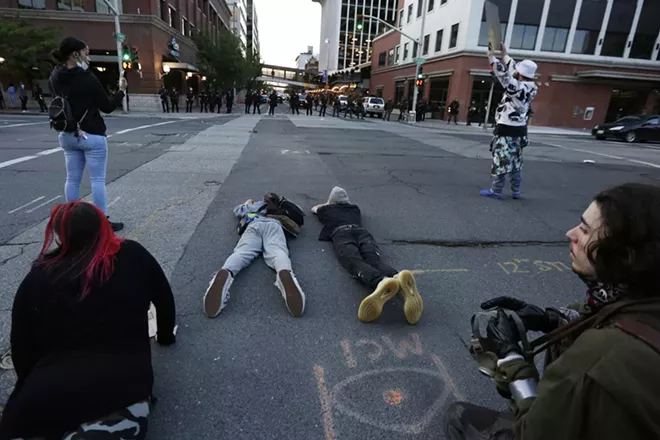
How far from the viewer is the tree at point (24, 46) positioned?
79.3 feet

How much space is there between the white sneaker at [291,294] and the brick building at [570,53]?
3105 centimetres

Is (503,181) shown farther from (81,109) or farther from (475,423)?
(81,109)

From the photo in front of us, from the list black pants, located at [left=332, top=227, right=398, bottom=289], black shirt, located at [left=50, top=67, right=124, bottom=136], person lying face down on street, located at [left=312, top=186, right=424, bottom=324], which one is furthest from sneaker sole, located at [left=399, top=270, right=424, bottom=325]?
black shirt, located at [left=50, top=67, right=124, bottom=136]

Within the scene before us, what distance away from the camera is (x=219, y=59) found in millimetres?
38469

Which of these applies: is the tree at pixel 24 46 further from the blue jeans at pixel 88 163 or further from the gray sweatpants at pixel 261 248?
the gray sweatpants at pixel 261 248

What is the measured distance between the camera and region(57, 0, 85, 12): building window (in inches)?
1188

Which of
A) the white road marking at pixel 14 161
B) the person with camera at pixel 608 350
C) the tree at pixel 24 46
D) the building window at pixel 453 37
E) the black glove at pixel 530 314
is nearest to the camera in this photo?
the person with camera at pixel 608 350

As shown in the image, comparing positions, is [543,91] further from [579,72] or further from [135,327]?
[135,327]

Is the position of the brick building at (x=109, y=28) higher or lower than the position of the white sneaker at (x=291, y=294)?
higher

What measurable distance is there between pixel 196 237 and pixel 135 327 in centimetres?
275

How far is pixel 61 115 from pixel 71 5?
1354 inches

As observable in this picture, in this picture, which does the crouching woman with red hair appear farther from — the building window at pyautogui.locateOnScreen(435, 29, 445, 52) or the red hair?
the building window at pyautogui.locateOnScreen(435, 29, 445, 52)

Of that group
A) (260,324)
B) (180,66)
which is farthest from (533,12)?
(260,324)

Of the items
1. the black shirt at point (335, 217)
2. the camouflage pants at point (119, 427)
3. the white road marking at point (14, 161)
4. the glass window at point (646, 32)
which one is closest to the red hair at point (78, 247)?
the camouflage pants at point (119, 427)
